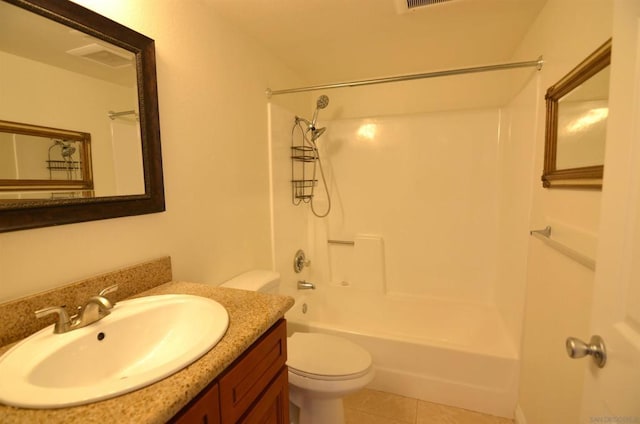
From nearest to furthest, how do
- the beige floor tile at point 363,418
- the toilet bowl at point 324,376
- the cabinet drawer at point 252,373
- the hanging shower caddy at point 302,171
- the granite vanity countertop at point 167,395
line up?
the granite vanity countertop at point 167,395 → the cabinet drawer at point 252,373 → the toilet bowl at point 324,376 → the beige floor tile at point 363,418 → the hanging shower caddy at point 302,171

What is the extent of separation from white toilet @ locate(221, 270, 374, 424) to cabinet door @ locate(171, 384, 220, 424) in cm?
76

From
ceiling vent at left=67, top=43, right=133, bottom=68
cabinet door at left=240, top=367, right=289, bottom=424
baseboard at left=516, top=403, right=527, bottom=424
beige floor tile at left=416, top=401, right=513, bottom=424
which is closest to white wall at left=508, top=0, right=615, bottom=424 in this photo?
baseboard at left=516, top=403, right=527, bottom=424

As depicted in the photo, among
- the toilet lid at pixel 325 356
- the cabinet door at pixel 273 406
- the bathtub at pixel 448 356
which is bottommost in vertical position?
the bathtub at pixel 448 356

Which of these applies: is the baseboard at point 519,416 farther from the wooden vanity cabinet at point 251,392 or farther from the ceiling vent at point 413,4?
the ceiling vent at point 413,4

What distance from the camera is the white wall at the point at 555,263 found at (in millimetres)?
985

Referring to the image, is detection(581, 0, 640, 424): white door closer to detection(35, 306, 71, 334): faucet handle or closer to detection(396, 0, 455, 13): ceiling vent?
detection(396, 0, 455, 13): ceiling vent

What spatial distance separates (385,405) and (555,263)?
1.27 meters

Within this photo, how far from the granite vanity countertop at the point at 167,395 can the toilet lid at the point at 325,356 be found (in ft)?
2.18

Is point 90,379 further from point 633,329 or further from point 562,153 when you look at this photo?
point 562,153

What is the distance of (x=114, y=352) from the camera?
0.83m

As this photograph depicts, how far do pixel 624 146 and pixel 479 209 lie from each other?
74.3 inches

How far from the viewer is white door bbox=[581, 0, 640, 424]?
1.72 ft

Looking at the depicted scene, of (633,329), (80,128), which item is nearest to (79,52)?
(80,128)

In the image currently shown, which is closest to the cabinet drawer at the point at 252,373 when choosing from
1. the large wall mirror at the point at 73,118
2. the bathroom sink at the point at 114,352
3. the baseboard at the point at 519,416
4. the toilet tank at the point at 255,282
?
the bathroom sink at the point at 114,352
